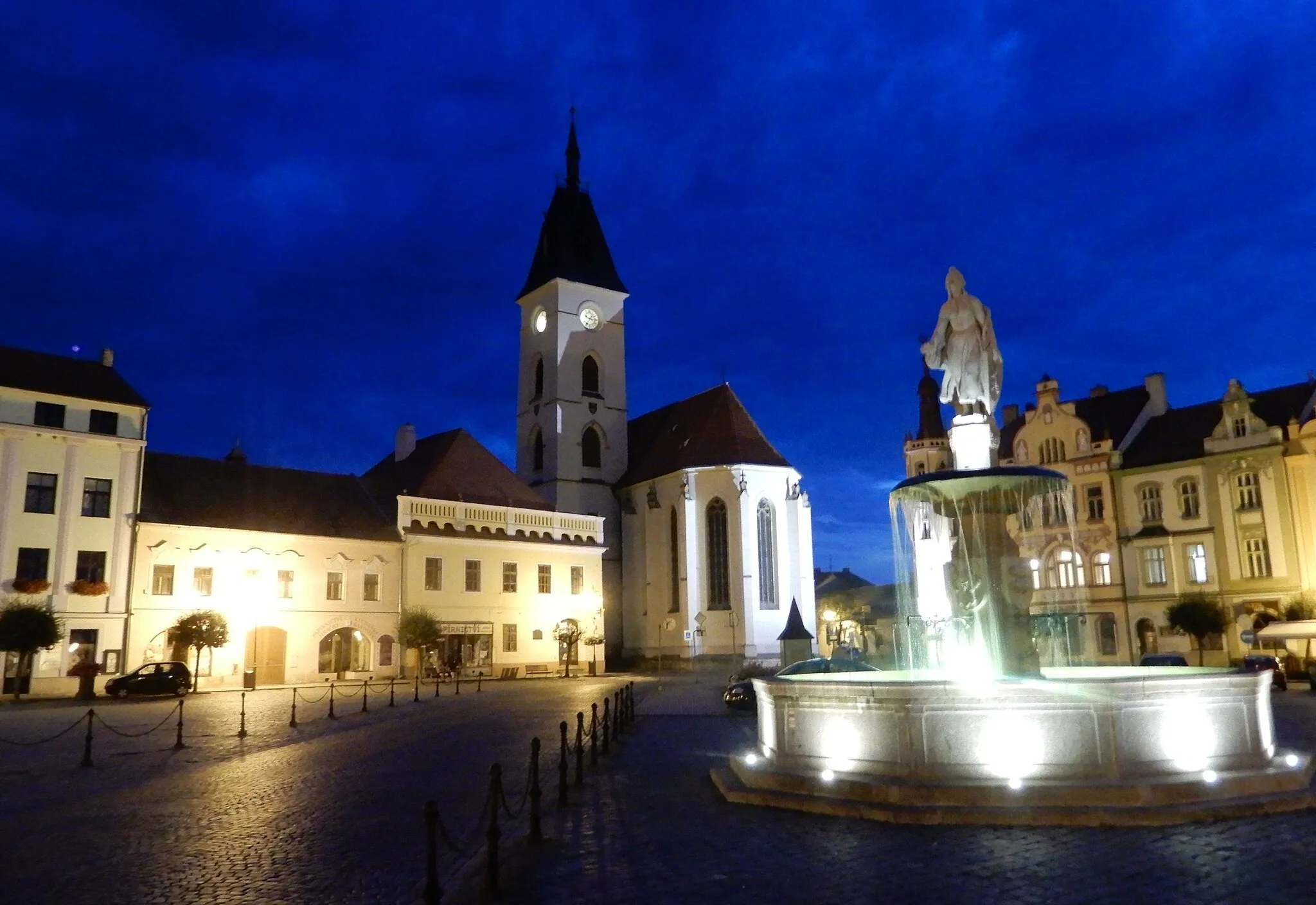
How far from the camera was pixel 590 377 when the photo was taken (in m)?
62.2

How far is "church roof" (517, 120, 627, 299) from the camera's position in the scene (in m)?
62.6

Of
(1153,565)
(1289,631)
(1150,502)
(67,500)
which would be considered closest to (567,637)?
(67,500)

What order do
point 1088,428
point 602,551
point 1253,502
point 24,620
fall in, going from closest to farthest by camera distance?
point 24,620, point 1253,502, point 1088,428, point 602,551

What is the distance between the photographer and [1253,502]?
136 feet

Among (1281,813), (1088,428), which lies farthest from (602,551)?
(1281,813)

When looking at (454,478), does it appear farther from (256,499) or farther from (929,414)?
(929,414)

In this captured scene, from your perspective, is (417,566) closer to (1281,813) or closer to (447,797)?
(447,797)

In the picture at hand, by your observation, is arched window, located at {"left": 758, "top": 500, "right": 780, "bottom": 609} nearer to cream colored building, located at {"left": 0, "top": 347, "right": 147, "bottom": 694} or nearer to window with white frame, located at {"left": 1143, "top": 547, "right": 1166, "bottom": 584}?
window with white frame, located at {"left": 1143, "top": 547, "right": 1166, "bottom": 584}

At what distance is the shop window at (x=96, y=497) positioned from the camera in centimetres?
3688

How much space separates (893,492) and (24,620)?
2883 centimetres

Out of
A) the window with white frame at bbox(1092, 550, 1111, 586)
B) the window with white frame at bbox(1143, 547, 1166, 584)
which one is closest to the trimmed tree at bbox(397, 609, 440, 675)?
the window with white frame at bbox(1092, 550, 1111, 586)

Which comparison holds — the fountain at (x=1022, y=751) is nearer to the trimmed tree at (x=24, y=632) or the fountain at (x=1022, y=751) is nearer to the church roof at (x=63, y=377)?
the trimmed tree at (x=24, y=632)

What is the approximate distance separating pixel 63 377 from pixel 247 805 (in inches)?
1272

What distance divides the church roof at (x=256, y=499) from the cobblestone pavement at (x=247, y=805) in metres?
17.5
